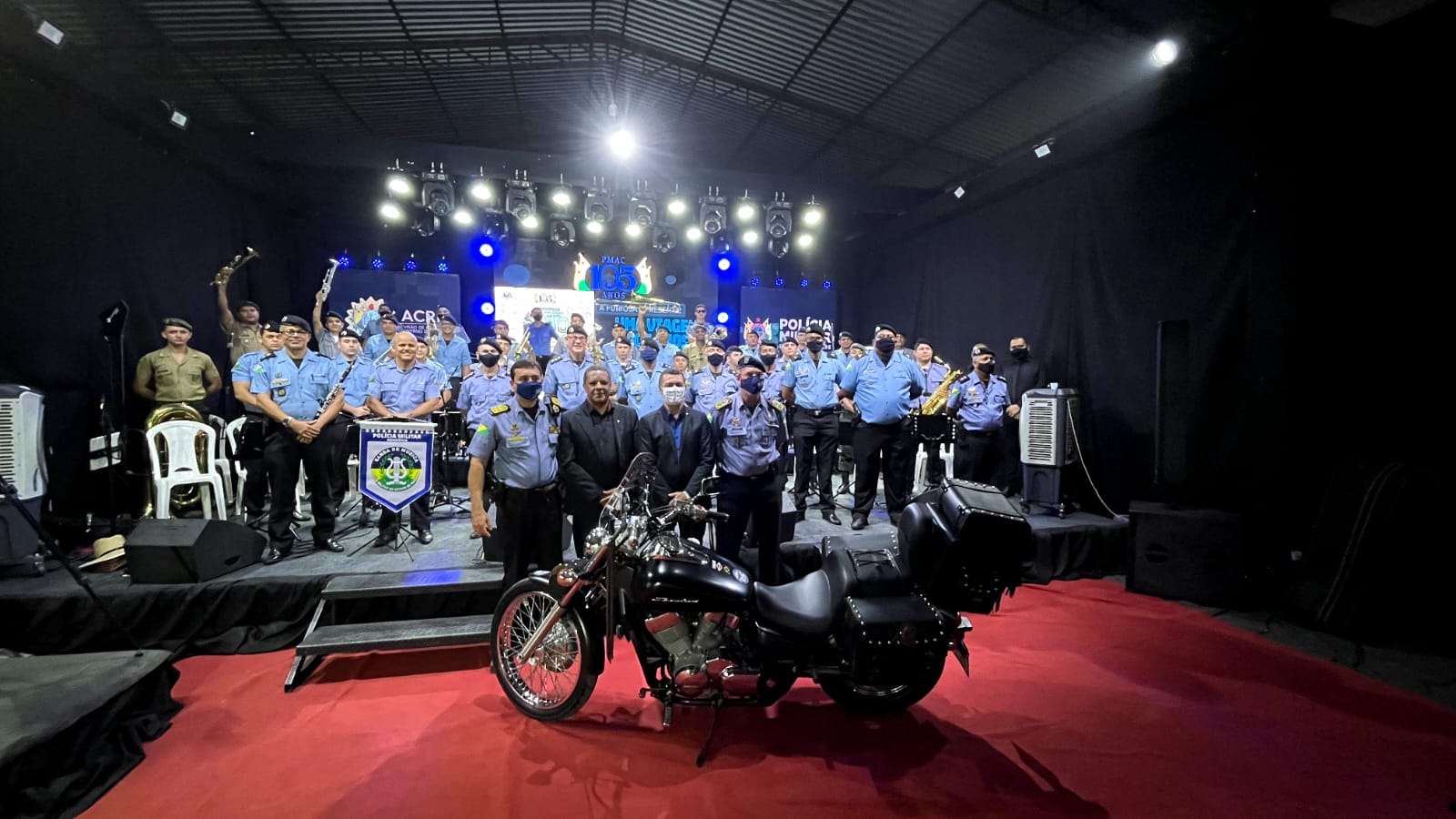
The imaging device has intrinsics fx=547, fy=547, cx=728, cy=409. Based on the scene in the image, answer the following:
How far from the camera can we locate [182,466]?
416 centimetres

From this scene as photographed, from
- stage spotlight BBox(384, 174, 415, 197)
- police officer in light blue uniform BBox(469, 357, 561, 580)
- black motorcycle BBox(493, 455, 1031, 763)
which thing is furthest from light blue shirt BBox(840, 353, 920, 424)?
stage spotlight BBox(384, 174, 415, 197)

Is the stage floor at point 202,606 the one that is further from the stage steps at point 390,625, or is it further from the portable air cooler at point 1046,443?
the portable air cooler at point 1046,443

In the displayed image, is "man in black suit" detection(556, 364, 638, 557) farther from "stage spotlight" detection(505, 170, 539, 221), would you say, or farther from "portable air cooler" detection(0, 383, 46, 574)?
"stage spotlight" detection(505, 170, 539, 221)

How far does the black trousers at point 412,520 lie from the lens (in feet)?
14.2

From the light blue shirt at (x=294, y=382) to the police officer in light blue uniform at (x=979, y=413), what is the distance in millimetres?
5766

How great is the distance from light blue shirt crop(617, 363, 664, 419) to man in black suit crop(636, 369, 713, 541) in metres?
2.32

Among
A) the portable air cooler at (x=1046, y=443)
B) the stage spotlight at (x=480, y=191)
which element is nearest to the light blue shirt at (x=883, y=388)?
the portable air cooler at (x=1046, y=443)

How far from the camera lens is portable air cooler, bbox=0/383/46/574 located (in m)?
Result: 3.37

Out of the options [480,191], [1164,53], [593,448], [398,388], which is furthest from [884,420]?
[480,191]

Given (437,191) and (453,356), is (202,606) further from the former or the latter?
(437,191)

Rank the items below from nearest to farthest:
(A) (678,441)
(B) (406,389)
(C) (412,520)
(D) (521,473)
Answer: (D) (521,473)
(A) (678,441)
(C) (412,520)
(B) (406,389)

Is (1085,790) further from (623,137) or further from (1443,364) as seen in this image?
(623,137)

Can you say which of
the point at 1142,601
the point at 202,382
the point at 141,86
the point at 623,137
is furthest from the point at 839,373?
the point at 141,86

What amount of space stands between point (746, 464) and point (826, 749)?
182cm
